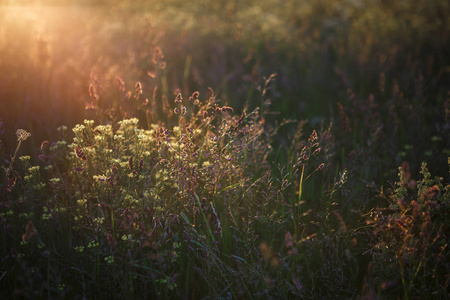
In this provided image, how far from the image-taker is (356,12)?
8.20 meters

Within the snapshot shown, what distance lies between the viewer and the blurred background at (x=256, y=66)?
3488 millimetres

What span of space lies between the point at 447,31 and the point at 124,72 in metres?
5.61

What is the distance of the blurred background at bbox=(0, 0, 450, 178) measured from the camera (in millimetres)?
3488

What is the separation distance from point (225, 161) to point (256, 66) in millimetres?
2363

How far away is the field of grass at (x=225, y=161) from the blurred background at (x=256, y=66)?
33mm

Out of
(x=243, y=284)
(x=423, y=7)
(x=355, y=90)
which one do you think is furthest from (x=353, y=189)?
(x=423, y=7)

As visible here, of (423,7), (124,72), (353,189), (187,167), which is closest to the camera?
(187,167)

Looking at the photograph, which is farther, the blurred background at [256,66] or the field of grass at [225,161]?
the blurred background at [256,66]

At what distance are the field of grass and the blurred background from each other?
0.11 ft

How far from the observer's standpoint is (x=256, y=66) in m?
4.54

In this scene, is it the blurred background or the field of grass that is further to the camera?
the blurred background

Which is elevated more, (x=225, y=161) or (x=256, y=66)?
(x=256, y=66)

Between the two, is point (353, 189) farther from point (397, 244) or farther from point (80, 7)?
point (80, 7)

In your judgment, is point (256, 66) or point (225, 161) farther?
point (256, 66)
